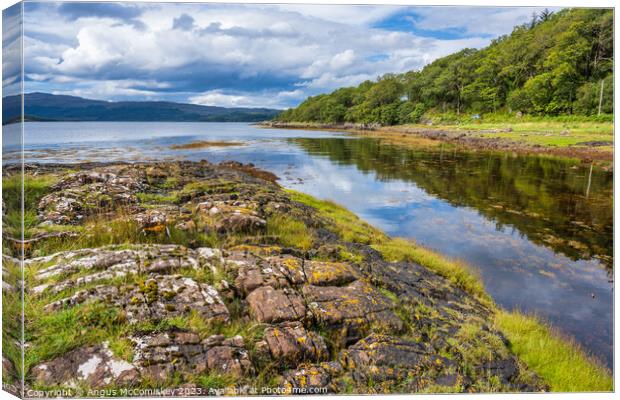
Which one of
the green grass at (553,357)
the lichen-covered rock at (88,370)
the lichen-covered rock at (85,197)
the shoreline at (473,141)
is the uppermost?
the shoreline at (473,141)

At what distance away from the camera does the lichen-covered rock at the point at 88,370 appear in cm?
408

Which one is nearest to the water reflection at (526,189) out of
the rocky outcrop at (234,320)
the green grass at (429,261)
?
the green grass at (429,261)

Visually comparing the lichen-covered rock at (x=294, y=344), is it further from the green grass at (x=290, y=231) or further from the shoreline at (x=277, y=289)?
the green grass at (x=290, y=231)

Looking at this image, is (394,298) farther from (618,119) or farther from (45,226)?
(45,226)

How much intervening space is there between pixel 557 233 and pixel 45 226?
52.9ft

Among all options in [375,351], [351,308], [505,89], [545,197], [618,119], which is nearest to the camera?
[375,351]

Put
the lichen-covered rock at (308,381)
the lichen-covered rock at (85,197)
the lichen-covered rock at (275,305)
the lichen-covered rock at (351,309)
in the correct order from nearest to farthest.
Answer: the lichen-covered rock at (308,381)
the lichen-covered rock at (275,305)
the lichen-covered rock at (351,309)
the lichen-covered rock at (85,197)

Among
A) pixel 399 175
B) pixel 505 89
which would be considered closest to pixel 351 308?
pixel 399 175

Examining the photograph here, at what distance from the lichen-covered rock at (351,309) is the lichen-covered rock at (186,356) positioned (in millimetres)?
1282

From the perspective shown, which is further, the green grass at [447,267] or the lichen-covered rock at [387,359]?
the green grass at [447,267]

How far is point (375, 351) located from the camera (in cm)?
494

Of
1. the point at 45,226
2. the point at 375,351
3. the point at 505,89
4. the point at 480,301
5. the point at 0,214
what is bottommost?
the point at 480,301

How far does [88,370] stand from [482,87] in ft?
259

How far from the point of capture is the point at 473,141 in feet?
171
